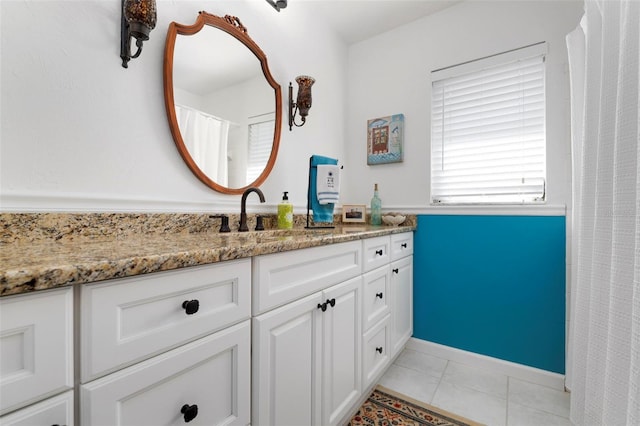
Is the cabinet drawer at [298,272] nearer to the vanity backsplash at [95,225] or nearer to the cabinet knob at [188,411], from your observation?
the cabinet knob at [188,411]

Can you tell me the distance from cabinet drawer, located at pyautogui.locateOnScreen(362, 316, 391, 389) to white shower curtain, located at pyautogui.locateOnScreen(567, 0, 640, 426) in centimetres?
83

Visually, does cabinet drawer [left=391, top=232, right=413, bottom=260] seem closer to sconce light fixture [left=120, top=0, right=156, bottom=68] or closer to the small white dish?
the small white dish

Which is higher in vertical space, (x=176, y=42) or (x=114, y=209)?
(x=176, y=42)

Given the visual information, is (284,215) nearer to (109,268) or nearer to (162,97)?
(162,97)

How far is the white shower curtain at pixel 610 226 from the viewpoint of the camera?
2.63 feet

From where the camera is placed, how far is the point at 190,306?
681 mm

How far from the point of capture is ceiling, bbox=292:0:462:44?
82.2 inches

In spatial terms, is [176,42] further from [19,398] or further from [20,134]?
[19,398]

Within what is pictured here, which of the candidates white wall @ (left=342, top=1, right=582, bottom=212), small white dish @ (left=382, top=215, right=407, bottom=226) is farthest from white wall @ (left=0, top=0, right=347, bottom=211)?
white wall @ (left=342, top=1, right=582, bottom=212)

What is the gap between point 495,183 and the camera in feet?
6.44

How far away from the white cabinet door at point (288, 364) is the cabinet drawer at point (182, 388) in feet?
0.14

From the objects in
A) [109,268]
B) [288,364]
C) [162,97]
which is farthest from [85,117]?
[288,364]

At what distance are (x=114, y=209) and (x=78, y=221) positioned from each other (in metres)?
0.12

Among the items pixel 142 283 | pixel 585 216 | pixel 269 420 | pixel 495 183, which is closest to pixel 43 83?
pixel 142 283
